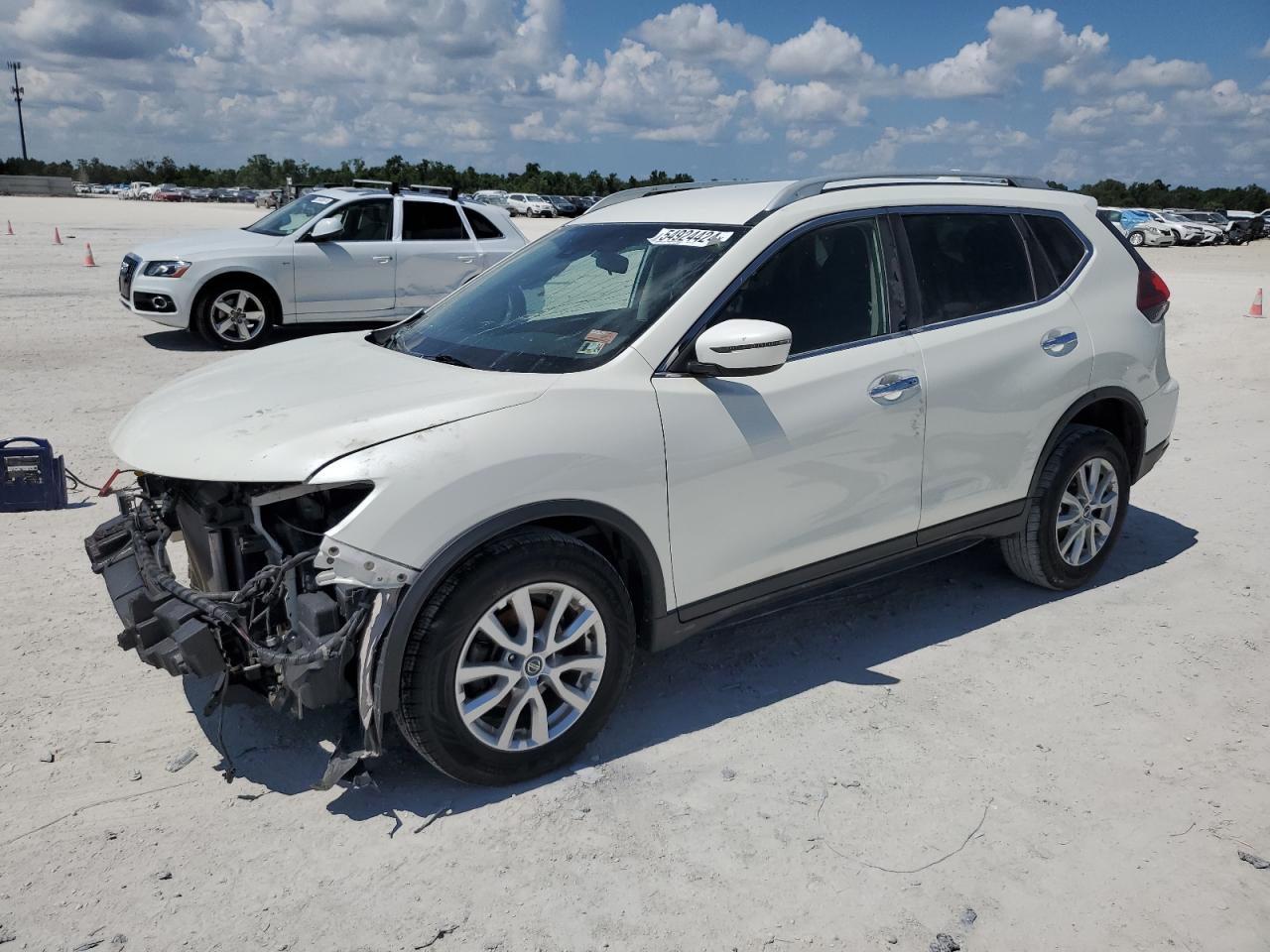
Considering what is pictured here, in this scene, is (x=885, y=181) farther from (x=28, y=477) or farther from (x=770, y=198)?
(x=28, y=477)

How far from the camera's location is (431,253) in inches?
488

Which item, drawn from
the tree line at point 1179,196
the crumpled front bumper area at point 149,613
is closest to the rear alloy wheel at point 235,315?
the crumpled front bumper area at point 149,613

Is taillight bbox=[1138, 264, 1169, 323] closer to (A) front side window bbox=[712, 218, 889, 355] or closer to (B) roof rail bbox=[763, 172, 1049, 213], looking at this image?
(B) roof rail bbox=[763, 172, 1049, 213]

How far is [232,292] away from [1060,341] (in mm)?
9381

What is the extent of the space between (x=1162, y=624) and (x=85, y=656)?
4791mm

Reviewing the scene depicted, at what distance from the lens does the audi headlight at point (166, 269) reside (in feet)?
37.0

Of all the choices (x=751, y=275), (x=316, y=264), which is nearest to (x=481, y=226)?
(x=316, y=264)

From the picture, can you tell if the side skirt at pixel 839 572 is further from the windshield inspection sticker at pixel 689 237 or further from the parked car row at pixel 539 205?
the parked car row at pixel 539 205

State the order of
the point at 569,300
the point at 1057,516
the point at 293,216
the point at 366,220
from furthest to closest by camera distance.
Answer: the point at 293,216 → the point at 366,220 → the point at 1057,516 → the point at 569,300

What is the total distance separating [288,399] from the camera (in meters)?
3.59

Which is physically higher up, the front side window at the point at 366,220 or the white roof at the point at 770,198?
the white roof at the point at 770,198

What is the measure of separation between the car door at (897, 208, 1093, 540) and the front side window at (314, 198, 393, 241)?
8.88 metres

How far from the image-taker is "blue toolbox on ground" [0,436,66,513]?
19.5ft

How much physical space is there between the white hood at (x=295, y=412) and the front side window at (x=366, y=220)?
27.6 feet
